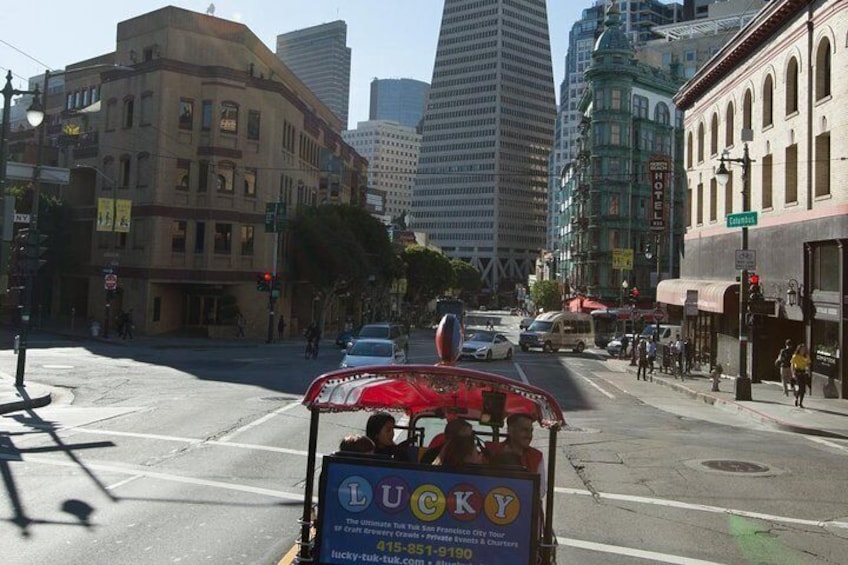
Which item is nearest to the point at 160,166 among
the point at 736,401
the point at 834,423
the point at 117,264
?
the point at 117,264

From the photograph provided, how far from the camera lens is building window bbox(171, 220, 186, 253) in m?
47.0

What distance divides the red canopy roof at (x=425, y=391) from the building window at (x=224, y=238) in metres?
43.0

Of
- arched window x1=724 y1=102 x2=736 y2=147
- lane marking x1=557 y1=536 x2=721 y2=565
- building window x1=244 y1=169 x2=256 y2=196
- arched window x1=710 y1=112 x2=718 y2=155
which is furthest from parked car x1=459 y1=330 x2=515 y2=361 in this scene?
lane marking x1=557 y1=536 x2=721 y2=565

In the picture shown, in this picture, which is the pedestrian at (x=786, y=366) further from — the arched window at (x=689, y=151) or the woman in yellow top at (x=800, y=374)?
the arched window at (x=689, y=151)

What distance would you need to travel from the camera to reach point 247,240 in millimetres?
49562

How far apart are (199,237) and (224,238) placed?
5.29 feet

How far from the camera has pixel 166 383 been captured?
2394 centimetres

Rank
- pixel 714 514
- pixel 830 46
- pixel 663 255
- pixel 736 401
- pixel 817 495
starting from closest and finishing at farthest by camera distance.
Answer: pixel 714 514 → pixel 817 495 → pixel 736 401 → pixel 830 46 → pixel 663 255

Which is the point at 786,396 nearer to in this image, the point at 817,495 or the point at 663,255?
the point at 817,495

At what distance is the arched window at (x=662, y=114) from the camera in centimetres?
7671

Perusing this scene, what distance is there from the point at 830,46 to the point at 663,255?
51.1m

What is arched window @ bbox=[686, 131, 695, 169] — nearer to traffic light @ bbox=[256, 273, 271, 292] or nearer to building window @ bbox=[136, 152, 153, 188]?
traffic light @ bbox=[256, 273, 271, 292]

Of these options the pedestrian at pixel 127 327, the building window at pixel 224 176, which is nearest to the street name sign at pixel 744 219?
the pedestrian at pixel 127 327

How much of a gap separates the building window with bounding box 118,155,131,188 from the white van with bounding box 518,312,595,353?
2768cm
